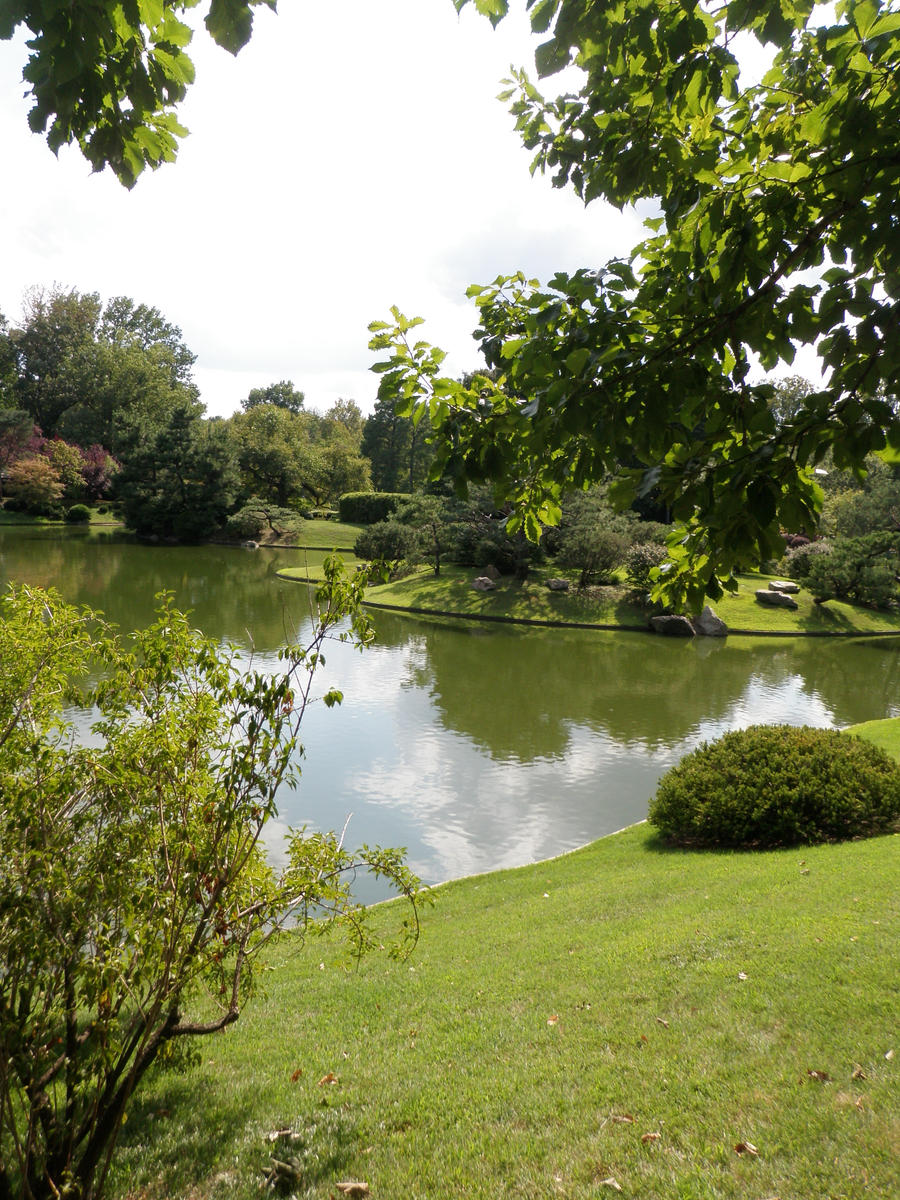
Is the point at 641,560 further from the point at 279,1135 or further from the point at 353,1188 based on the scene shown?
the point at 353,1188

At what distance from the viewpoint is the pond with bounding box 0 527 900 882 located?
28.0 ft

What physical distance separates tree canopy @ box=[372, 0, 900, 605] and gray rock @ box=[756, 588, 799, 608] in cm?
2409

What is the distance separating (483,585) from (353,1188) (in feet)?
77.0

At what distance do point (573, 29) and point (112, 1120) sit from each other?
3975mm

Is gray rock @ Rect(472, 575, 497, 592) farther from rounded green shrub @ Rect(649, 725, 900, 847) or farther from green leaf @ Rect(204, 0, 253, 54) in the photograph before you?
green leaf @ Rect(204, 0, 253, 54)

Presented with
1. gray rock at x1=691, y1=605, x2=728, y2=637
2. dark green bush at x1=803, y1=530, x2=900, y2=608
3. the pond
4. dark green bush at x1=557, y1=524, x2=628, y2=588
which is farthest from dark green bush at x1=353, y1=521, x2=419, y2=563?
dark green bush at x1=803, y1=530, x2=900, y2=608

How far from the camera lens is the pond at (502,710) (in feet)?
28.0

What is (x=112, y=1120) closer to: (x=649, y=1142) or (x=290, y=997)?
(x=649, y=1142)

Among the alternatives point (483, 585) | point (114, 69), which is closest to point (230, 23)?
point (114, 69)

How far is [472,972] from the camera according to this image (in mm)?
4695

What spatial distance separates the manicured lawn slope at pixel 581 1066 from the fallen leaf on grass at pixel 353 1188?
0.09 feet

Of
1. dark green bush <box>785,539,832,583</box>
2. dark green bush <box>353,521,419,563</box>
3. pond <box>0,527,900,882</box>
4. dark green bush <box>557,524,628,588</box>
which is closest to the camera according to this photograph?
pond <box>0,527,900,882</box>

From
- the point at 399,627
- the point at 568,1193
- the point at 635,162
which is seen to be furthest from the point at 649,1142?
the point at 399,627

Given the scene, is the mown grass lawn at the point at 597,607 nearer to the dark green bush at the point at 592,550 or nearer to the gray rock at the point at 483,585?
the gray rock at the point at 483,585
